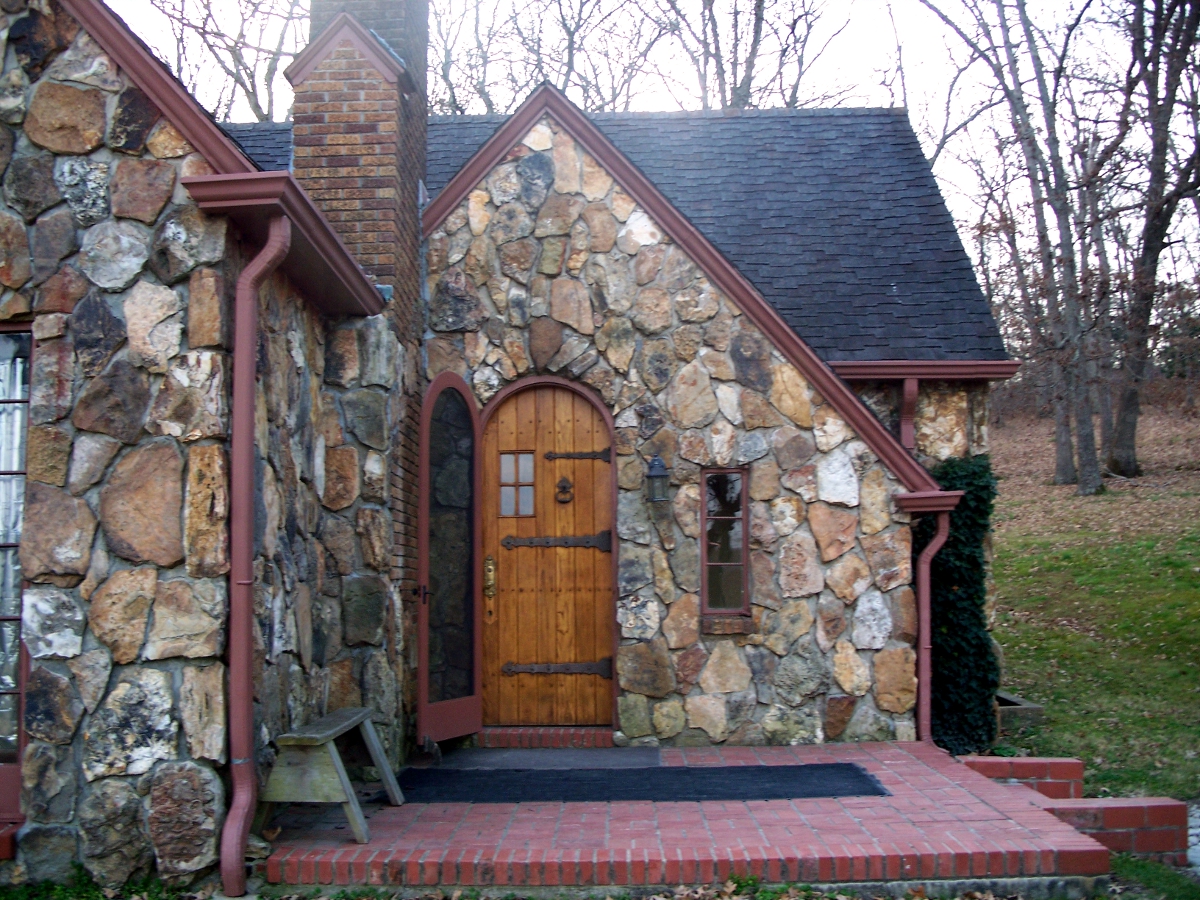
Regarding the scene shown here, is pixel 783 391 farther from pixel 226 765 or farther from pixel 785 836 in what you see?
pixel 226 765

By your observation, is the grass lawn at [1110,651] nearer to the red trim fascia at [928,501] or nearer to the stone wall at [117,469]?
the red trim fascia at [928,501]

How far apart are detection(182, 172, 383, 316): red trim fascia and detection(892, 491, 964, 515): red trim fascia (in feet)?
12.7

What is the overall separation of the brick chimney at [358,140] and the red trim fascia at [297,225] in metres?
0.57

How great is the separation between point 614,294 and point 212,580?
3861 mm

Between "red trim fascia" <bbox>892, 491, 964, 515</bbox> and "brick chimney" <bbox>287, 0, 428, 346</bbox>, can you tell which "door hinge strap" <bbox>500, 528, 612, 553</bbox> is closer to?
"brick chimney" <bbox>287, 0, 428, 346</bbox>

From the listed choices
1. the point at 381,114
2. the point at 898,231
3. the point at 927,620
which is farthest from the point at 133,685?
Answer: the point at 898,231

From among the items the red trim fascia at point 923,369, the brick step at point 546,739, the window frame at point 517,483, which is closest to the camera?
the brick step at point 546,739

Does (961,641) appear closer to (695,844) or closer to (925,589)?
(925,589)

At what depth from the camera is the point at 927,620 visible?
7.32 m

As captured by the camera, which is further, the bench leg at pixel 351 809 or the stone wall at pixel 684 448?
Result: the stone wall at pixel 684 448

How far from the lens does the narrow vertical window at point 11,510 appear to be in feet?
15.6

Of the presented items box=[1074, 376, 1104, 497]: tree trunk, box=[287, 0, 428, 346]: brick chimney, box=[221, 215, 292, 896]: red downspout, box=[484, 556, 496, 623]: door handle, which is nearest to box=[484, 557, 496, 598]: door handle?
box=[484, 556, 496, 623]: door handle

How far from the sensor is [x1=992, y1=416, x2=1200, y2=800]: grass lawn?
26.6 ft

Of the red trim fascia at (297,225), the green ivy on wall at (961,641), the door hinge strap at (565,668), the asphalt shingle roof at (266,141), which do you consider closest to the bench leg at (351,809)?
the red trim fascia at (297,225)
